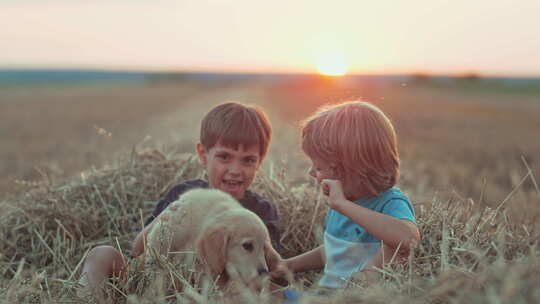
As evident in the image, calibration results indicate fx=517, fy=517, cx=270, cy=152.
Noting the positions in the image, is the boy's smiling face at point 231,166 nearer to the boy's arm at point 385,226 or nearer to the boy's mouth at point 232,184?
the boy's mouth at point 232,184

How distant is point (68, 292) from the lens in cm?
320

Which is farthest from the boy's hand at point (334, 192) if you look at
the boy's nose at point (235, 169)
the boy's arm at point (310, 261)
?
the boy's nose at point (235, 169)

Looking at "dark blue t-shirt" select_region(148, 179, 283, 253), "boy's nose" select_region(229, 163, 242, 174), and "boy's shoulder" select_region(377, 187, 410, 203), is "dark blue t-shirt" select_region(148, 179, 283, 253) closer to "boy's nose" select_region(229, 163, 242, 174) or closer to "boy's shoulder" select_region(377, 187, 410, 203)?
"boy's nose" select_region(229, 163, 242, 174)

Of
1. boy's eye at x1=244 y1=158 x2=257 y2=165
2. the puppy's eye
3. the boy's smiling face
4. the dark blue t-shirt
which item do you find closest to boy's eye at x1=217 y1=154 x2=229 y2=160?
the boy's smiling face

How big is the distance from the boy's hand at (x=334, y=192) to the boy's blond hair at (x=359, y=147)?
194mm

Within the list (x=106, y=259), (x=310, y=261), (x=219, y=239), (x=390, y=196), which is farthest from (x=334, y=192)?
(x=106, y=259)

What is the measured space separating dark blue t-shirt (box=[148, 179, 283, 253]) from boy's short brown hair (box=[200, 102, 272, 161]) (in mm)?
374

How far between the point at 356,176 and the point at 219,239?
3.19 ft

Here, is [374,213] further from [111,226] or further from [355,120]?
[111,226]

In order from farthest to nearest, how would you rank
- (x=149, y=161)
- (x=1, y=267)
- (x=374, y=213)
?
(x=149, y=161) → (x=1, y=267) → (x=374, y=213)

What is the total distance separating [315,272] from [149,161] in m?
2.25

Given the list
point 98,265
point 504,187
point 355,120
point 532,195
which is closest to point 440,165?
point 504,187

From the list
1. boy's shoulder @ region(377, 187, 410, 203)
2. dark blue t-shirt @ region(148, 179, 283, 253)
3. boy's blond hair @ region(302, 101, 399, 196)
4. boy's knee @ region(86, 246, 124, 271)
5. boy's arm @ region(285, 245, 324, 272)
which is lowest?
boy's arm @ region(285, 245, 324, 272)

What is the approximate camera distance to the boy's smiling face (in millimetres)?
3992
